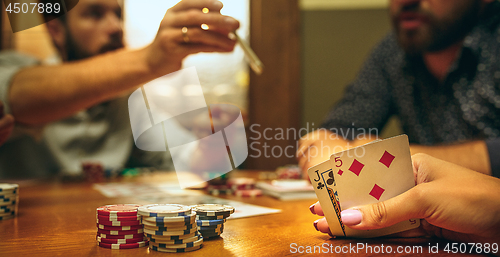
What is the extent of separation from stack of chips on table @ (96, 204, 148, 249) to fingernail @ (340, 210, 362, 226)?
0.40 meters

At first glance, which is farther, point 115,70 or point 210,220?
point 115,70

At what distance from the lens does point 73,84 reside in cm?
132

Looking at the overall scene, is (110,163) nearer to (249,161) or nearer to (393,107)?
(249,161)

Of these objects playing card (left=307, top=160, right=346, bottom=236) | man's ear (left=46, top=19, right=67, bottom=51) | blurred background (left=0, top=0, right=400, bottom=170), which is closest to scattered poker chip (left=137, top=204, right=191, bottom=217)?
playing card (left=307, top=160, right=346, bottom=236)

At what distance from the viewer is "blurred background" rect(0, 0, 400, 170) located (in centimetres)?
349

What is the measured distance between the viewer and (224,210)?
2.41ft

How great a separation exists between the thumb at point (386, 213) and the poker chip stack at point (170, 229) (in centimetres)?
30

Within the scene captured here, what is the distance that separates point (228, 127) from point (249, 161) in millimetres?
2543

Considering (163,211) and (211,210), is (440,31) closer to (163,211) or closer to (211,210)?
(211,210)

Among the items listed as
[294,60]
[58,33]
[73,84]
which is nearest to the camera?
[73,84]

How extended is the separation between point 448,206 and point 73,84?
1.32 m

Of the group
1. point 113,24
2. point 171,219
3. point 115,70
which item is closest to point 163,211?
point 171,219

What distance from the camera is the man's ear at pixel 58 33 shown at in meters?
2.52

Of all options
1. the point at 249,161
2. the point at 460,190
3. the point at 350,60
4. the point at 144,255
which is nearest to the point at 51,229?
the point at 144,255
